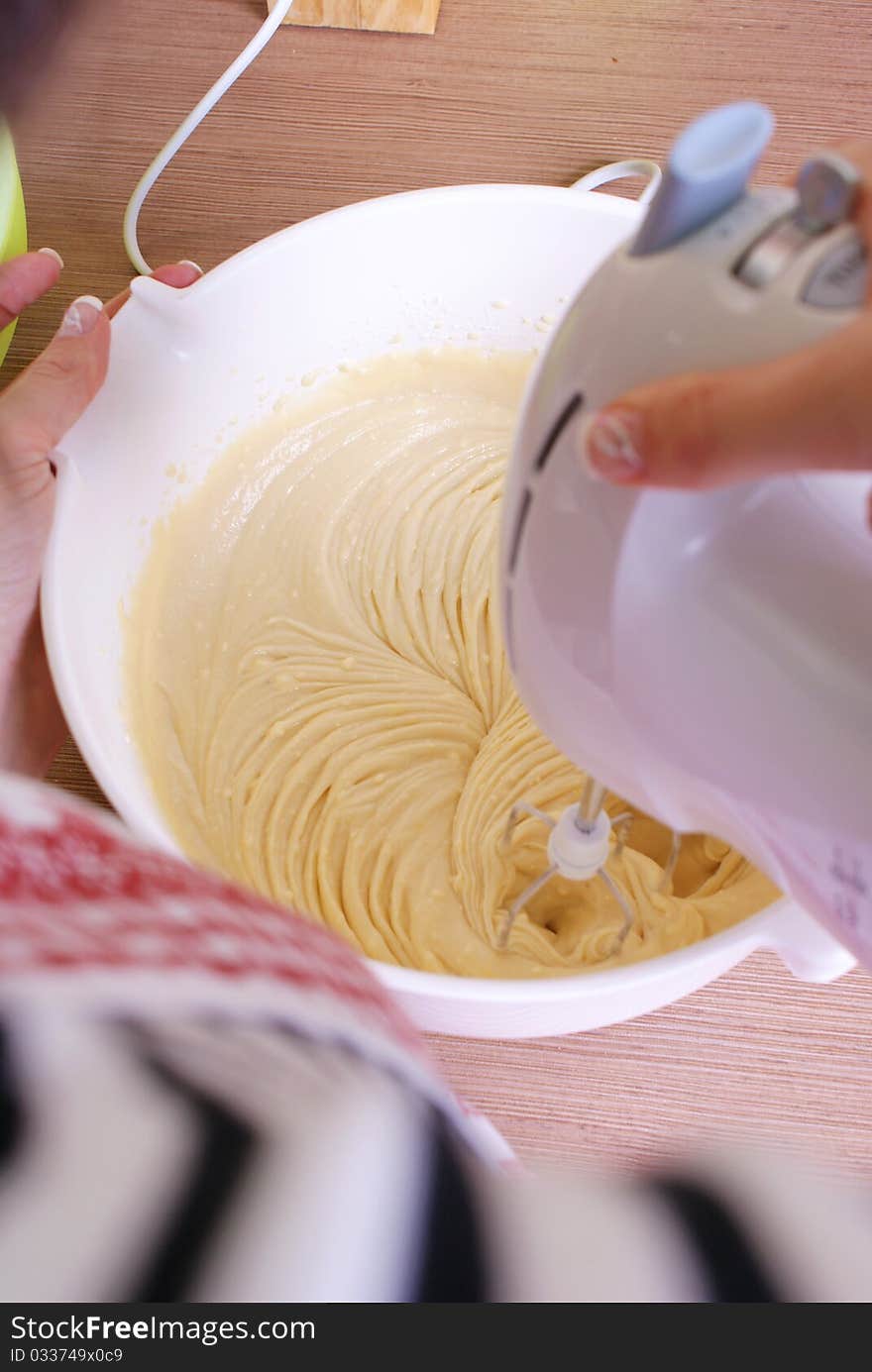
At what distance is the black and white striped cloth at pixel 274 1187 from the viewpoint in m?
0.18

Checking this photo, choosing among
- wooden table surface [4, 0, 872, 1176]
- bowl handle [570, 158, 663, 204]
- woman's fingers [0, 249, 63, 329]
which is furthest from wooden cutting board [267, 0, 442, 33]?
woman's fingers [0, 249, 63, 329]

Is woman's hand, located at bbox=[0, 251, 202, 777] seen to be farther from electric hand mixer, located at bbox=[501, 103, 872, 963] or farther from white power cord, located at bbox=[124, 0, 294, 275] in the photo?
electric hand mixer, located at bbox=[501, 103, 872, 963]

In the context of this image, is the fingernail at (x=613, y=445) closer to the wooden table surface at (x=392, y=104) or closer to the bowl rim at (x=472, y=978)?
the bowl rim at (x=472, y=978)

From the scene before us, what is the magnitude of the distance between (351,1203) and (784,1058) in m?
0.50

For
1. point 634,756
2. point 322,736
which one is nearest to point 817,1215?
point 634,756

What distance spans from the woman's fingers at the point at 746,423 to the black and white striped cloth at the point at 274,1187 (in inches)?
7.0

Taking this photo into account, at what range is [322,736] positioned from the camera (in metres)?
0.74

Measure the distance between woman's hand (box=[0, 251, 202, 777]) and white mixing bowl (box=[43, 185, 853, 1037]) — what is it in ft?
0.06

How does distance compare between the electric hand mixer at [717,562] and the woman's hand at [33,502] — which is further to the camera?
the woman's hand at [33,502]

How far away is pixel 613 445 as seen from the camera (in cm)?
31

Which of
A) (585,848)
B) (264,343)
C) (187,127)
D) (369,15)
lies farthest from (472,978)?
(369,15)

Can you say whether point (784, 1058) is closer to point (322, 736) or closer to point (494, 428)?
point (322, 736)

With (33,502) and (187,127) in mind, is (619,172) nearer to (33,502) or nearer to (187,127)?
(187,127)

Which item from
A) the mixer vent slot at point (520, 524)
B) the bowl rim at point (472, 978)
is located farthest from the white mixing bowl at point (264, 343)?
the mixer vent slot at point (520, 524)
